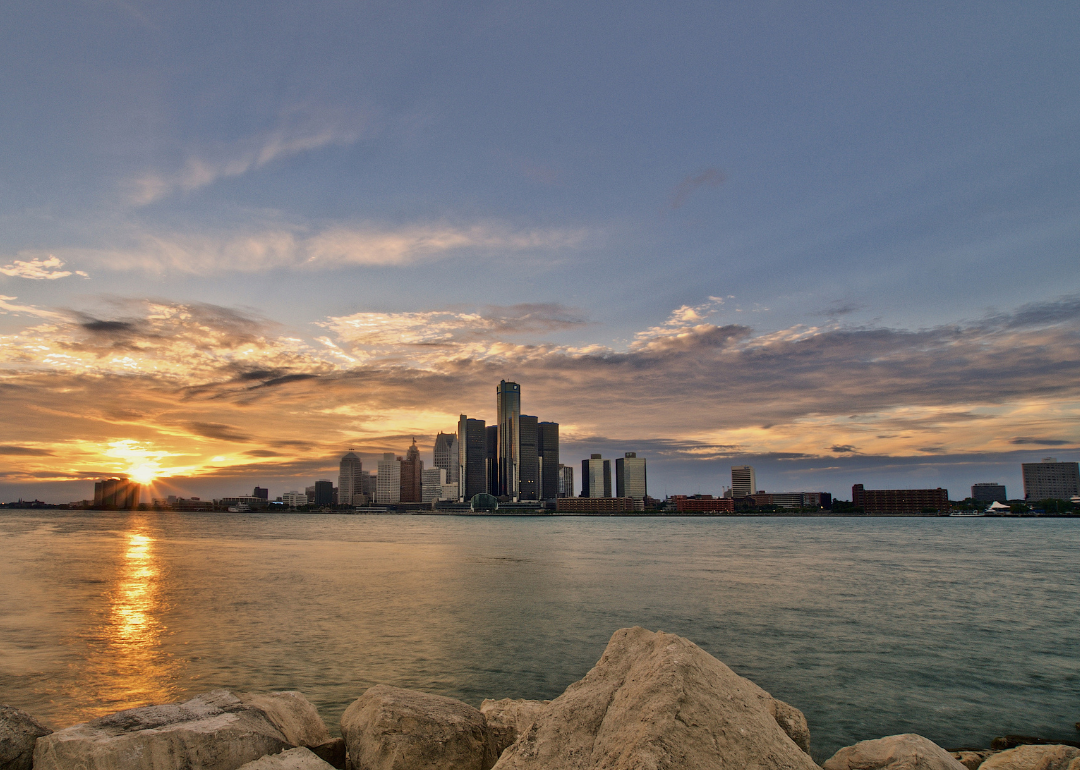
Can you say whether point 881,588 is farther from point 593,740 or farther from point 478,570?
point 593,740

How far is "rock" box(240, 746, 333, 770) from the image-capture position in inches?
312

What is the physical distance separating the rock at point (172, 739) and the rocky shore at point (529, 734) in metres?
0.02

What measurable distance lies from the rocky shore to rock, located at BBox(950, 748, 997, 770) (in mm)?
47

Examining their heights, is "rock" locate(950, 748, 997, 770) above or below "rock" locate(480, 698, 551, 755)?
below

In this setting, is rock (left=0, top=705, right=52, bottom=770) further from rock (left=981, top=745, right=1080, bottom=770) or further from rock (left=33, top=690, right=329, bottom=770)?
rock (left=981, top=745, right=1080, bottom=770)

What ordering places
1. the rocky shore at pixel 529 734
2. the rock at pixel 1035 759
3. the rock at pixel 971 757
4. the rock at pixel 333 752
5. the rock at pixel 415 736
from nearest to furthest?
the rocky shore at pixel 529 734, the rock at pixel 415 736, the rock at pixel 333 752, the rock at pixel 1035 759, the rock at pixel 971 757

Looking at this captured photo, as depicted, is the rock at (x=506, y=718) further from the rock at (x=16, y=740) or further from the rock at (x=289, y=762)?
the rock at (x=16, y=740)

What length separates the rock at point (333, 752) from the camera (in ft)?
33.6

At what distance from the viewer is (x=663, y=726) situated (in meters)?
5.62

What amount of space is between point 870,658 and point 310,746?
64.5ft

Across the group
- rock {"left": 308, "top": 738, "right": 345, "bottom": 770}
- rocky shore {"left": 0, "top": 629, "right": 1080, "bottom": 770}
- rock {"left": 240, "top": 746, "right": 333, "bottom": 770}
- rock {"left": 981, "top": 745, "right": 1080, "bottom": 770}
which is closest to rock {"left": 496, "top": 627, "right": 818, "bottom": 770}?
rocky shore {"left": 0, "top": 629, "right": 1080, "bottom": 770}

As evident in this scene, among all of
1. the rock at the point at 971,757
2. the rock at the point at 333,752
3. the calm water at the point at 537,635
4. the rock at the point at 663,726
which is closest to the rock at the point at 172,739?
the rock at the point at 333,752

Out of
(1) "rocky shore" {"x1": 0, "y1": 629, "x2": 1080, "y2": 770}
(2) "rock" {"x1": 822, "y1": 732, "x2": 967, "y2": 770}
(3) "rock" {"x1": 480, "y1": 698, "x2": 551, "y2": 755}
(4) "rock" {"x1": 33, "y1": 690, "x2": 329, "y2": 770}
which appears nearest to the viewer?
(1) "rocky shore" {"x1": 0, "y1": 629, "x2": 1080, "y2": 770}

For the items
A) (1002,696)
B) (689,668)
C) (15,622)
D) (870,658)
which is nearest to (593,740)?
(689,668)
